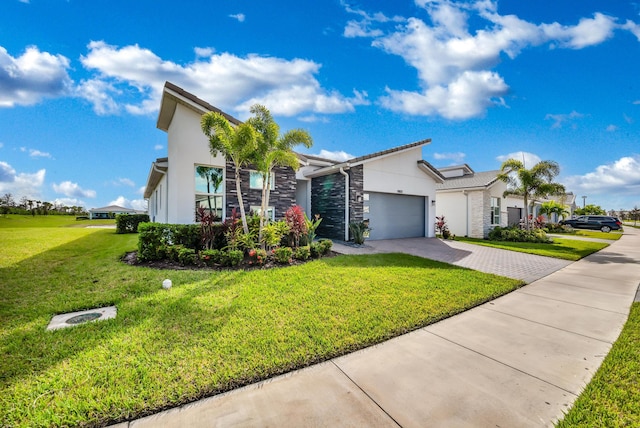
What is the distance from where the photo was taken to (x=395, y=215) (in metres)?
14.6

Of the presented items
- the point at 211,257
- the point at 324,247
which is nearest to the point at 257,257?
the point at 211,257

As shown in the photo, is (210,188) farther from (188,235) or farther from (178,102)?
(178,102)

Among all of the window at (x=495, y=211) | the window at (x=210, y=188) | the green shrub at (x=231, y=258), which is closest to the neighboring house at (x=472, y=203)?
the window at (x=495, y=211)

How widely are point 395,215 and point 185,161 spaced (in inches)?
429

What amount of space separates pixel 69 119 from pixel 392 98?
14245 millimetres

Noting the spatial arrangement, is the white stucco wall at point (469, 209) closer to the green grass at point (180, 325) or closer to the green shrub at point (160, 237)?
the green grass at point (180, 325)

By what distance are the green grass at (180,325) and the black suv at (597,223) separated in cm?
3007

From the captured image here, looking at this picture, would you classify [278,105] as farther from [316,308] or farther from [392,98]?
[316,308]

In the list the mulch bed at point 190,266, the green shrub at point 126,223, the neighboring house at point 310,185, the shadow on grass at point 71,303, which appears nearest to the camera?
the shadow on grass at point 71,303

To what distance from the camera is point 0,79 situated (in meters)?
8.23

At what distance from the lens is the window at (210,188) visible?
9767mm

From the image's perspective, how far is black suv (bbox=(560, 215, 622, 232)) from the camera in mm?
25000

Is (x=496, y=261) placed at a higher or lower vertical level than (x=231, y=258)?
lower

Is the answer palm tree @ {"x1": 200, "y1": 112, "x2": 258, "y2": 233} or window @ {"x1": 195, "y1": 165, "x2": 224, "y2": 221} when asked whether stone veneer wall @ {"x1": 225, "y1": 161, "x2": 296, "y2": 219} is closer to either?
window @ {"x1": 195, "y1": 165, "x2": 224, "y2": 221}
